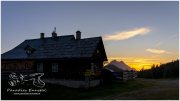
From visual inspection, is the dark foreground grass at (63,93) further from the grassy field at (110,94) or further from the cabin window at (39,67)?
the cabin window at (39,67)

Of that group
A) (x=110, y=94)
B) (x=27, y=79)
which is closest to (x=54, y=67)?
(x=27, y=79)

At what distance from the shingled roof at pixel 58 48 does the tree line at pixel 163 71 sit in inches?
581

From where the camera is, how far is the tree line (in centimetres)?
4205

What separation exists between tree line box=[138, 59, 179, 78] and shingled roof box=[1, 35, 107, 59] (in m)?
14.8

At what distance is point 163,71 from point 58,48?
1831 cm

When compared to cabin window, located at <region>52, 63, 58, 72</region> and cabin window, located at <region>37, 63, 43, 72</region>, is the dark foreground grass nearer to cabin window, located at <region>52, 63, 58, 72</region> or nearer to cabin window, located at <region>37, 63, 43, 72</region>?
cabin window, located at <region>52, 63, 58, 72</region>

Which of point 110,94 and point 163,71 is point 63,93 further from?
point 163,71

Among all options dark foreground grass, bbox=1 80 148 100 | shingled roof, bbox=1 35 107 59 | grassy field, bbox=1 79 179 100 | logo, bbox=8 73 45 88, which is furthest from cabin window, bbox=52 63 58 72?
grassy field, bbox=1 79 179 100

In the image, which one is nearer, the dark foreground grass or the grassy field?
the grassy field

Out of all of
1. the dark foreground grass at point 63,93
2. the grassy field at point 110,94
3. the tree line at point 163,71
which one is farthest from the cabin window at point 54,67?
the tree line at point 163,71

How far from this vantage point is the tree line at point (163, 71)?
138ft

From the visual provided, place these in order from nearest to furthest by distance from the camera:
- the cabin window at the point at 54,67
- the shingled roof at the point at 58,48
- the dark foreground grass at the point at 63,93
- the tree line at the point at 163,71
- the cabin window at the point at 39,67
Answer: the dark foreground grass at the point at 63,93 < the shingled roof at the point at 58,48 < the cabin window at the point at 54,67 < the cabin window at the point at 39,67 < the tree line at the point at 163,71

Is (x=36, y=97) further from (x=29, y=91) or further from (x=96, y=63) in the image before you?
(x=96, y=63)

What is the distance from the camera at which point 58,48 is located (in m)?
34.8
